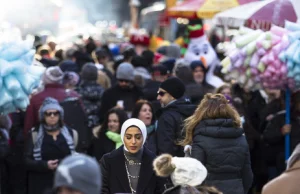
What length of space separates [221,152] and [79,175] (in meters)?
3.74

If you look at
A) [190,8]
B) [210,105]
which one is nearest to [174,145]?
[210,105]

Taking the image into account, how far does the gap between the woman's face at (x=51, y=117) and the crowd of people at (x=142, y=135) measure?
2cm

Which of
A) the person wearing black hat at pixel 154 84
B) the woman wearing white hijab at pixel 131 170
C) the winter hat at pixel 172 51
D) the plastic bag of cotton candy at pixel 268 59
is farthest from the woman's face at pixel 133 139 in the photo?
the winter hat at pixel 172 51

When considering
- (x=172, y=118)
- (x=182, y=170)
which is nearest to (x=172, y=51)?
(x=172, y=118)

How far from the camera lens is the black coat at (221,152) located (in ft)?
29.2

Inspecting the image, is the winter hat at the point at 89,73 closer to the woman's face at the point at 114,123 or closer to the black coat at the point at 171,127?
the woman's face at the point at 114,123

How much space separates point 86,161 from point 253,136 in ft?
25.1

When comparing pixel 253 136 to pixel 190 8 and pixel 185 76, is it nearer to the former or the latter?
pixel 185 76

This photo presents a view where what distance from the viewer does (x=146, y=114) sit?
37.4ft

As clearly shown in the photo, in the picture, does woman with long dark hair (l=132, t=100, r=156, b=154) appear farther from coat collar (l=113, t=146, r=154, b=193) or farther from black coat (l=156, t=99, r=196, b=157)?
coat collar (l=113, t=146, r=154, b=193)

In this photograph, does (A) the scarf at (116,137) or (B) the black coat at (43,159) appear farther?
(A) the scarf at (116,137)

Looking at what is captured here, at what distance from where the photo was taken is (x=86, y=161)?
17.7ft

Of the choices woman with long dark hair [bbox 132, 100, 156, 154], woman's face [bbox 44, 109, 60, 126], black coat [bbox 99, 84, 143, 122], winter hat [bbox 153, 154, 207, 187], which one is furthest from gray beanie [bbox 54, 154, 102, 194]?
black coat [bbox 99, 84, 143, 122]

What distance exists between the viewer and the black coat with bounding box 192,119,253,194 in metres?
8.90
